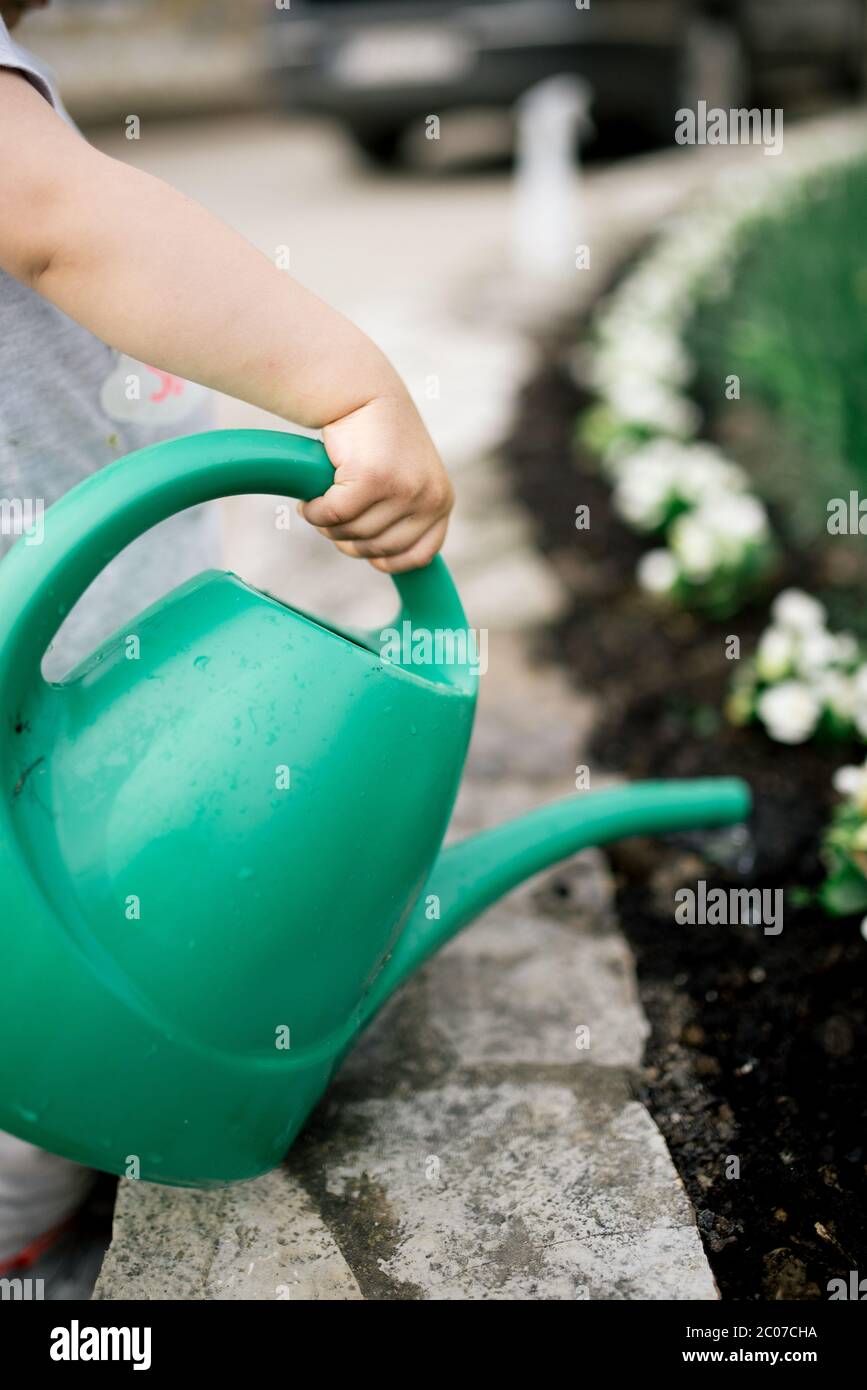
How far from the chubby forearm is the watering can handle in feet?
0.14

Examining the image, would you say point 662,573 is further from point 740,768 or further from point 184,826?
point 184,826

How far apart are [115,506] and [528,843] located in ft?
1.98

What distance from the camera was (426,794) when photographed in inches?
39.9

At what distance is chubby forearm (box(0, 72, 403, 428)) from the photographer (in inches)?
34.7

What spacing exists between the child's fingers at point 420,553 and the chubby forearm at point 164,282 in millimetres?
118

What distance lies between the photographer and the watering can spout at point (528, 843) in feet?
3.85

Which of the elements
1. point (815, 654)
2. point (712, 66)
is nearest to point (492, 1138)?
point (815, 654)

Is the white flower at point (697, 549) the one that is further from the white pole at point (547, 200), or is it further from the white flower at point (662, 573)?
the white pole at point (547, 200)

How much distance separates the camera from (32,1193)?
125cm

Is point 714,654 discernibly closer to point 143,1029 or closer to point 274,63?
point 143,1029

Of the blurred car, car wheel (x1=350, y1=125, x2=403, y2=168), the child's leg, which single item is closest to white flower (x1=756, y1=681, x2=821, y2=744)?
the child's leg

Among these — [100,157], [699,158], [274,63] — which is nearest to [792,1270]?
[100,157]

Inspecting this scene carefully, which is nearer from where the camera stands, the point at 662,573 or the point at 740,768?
the point at 740,768
